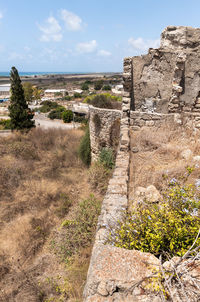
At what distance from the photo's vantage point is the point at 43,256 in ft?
17.8

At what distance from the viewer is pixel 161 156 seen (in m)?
4.28

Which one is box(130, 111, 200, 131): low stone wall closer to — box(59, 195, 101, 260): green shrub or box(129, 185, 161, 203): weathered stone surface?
box(59, 195, 101, 260): green shrub

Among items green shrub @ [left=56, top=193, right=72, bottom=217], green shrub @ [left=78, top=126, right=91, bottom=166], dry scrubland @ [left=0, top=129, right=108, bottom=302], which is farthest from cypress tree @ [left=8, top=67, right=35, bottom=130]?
green shrub @ [left=56, top=193, right=72, bottom=217]

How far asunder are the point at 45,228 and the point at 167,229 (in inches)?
233

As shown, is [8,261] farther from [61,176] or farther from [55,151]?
[55,151]

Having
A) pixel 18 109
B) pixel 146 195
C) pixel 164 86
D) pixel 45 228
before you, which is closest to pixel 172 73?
pixel 164 86

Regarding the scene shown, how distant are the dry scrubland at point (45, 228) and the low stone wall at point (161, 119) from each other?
3.21 m

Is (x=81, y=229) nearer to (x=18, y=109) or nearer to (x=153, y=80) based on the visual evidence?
(x=153, y=80)

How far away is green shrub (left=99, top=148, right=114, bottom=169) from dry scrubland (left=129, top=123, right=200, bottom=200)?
3.31 metres

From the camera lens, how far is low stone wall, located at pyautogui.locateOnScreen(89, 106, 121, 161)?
28.4 ft

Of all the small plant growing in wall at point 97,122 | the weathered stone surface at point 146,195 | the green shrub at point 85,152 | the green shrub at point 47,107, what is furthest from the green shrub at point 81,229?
the green shrub at point 47,107

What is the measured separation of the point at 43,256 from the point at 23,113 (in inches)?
639

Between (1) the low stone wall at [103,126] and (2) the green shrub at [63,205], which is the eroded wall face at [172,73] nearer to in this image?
(1) the low stone wall at [103,126]

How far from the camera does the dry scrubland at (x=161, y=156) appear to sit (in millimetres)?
3367
